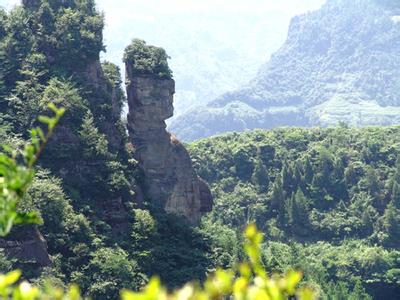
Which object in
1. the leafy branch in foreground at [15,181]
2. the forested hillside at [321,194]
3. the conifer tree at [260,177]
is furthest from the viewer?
the conifer tree at [260,177]

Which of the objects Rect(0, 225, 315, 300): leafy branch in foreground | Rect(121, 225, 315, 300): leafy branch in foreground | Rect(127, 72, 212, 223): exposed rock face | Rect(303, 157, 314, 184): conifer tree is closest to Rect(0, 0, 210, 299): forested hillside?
Rect(127, 72, 212, 223): exposed rock face

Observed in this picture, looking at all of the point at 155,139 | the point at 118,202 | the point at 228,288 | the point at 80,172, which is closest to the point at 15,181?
the point at 228,288

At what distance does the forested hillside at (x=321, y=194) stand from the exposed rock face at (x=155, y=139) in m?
20.7

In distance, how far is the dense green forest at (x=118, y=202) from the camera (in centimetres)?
5456

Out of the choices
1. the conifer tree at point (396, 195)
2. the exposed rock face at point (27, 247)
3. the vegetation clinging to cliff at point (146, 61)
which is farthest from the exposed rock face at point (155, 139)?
the conifer tree at point (396, 195)

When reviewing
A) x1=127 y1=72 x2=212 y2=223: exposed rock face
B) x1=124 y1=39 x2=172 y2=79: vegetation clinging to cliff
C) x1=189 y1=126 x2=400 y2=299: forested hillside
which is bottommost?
x1=189 y1=126 x2=400 y2=299: forested hillside

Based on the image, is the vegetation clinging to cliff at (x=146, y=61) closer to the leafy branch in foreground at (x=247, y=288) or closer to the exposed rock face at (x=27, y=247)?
the exposed rock face at (x=27, y=247)

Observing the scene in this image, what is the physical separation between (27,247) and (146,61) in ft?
93.7

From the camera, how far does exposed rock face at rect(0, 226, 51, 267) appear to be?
49.4 metres

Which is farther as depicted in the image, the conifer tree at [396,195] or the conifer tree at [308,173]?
the conifer tree at [308,173]

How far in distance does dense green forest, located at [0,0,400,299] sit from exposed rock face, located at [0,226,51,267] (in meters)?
0.19

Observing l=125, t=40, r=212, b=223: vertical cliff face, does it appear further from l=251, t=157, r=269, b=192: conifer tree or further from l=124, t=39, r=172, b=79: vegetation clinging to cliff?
l=251, t=157, r=269, b=192: conifer tree

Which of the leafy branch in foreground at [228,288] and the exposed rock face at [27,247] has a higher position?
the leafy branch in foreground at [228,288]

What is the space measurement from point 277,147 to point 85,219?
272 ft
